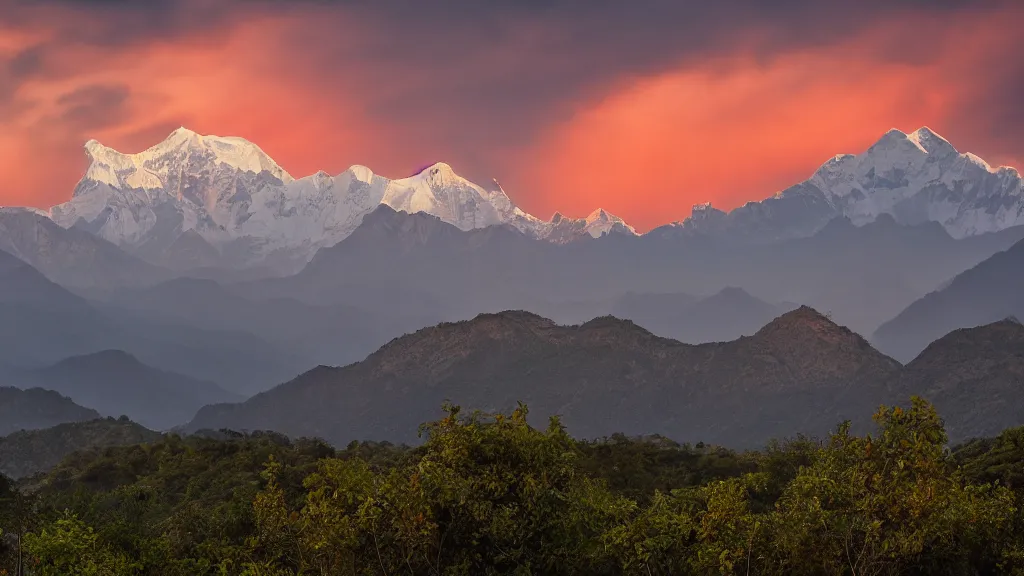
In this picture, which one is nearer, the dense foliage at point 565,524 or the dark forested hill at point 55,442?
the dense foliage at point 565,524

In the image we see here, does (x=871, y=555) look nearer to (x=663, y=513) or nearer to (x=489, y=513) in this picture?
(x=663, y=513)

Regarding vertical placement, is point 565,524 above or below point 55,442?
below

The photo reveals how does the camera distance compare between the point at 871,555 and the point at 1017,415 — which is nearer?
the point at 871,555

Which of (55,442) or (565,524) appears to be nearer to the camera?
(565,524)

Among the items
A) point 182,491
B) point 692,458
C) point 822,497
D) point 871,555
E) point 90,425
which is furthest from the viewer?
point 90,425

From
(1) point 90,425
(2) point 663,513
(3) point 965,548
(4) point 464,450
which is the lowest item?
(3) point 965,548

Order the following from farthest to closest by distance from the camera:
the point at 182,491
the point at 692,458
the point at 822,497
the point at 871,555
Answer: the point at 692,458 → the point at 182,491 → the point at 822,497 → the point at 871,555

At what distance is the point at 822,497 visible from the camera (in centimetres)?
3250

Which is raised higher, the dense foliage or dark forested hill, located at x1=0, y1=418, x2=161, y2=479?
dark forested hill, located at x1=0, y1=418, x2=161, y2=479

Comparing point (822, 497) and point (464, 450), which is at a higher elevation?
point (464, 450)

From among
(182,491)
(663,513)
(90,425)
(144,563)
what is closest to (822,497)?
(663,513)

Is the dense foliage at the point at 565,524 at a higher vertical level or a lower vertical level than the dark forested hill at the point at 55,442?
lower

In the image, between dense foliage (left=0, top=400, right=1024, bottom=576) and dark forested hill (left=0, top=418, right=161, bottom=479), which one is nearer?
dense foliage (left=0, top=400, right=1024, bottom=576)

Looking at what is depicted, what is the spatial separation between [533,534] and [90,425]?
168 metres
